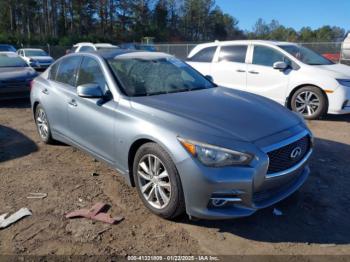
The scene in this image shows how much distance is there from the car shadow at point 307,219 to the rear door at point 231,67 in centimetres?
422

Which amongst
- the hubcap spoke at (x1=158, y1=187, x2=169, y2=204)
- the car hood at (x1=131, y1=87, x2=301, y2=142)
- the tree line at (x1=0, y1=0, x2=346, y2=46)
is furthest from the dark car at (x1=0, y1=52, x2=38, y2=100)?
the tree line at (x1=0, y1=0, x2=346, y2=46)

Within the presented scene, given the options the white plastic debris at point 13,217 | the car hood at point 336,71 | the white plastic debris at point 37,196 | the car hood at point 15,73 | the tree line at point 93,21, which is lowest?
the white plastic debris at point 13,217

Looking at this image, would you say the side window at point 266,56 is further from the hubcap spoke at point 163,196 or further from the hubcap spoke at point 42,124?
the hubcap spoke at point 163,196

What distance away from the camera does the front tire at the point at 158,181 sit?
3139mm

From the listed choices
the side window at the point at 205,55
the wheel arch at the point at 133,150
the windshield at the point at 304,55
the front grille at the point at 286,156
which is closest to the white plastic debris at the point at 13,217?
the wheel arch at the point at 133,150

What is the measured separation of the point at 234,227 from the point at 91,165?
2.43m

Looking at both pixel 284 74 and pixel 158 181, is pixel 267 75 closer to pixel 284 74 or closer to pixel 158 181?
pixel 284 74

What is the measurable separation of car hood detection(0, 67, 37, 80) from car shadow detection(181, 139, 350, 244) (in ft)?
25.3

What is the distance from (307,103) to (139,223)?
5376 mm

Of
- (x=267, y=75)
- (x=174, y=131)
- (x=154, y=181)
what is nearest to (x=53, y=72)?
(x=154, y=181)

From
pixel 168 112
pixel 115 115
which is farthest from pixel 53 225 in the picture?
pixel 168 112

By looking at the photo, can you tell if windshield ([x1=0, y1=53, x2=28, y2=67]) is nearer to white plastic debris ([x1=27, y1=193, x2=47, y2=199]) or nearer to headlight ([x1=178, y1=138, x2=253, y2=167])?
white plastic debris ([x1=27, y1=193, x2=47, y2=199])

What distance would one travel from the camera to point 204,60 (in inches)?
351

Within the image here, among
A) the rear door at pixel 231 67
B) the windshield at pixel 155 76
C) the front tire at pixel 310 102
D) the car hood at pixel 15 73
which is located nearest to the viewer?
the windshield at pixel 155 76
